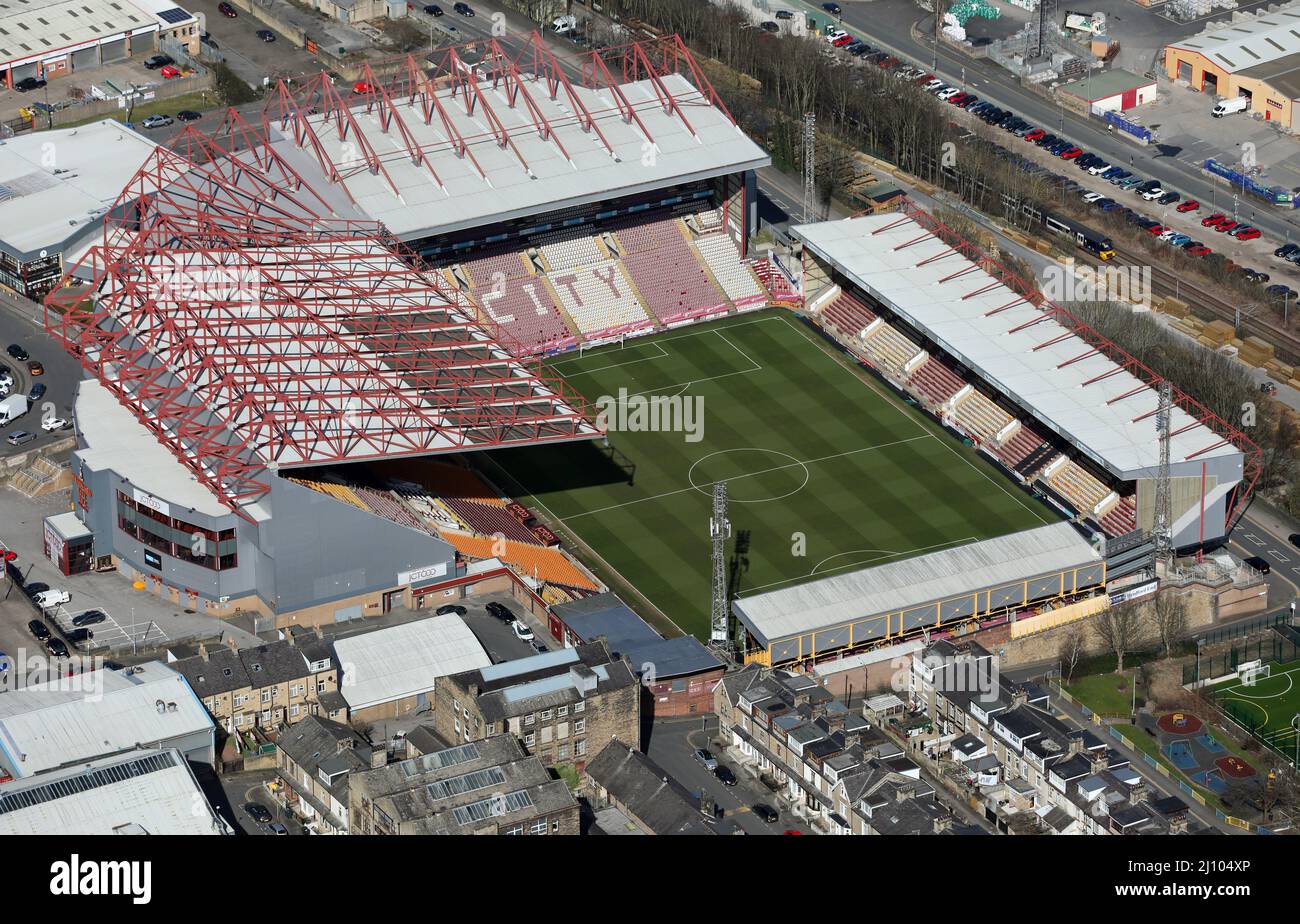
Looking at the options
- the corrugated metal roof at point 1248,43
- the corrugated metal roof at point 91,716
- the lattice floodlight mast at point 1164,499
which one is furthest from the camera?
the corrugated metal roof at point 1248,43

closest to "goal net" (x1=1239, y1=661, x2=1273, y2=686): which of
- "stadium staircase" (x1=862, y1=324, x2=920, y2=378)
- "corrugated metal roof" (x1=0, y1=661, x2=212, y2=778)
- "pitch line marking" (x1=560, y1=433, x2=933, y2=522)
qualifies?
"pitch line marking" (x1=560, y1=433, x2=933, y2=522)

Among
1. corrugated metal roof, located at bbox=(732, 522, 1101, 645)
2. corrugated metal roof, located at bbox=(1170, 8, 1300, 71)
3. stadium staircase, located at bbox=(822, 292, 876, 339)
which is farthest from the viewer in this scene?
corrugated metal roof, located at bbox=(1170, 8, 1300, 71)

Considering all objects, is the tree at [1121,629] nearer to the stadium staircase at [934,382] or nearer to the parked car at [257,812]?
the stadium staircase at [934,382]

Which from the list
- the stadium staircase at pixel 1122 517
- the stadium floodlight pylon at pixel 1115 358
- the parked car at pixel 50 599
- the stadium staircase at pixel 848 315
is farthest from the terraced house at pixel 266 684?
the stadium staircase at pixel 848 315

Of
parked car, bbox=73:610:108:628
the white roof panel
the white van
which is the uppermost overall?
the white roof panel

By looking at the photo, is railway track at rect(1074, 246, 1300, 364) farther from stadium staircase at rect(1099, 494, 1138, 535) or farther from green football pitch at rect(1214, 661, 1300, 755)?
green football pitch at rect(1214, 661, 1300, 755)

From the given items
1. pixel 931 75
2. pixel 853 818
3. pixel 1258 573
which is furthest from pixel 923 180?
pixel 853 818

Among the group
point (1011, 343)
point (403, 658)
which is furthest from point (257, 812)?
point (1011, 343)
